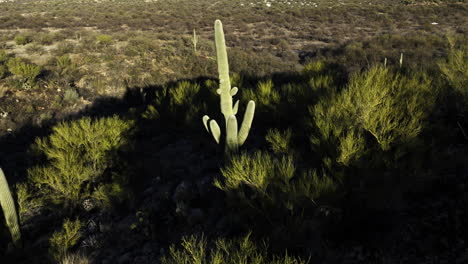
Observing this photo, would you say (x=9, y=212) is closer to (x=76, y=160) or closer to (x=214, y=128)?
(x=76, y=160)

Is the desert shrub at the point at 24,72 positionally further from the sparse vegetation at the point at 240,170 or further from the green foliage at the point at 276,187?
the green foliage at the point at 276,187

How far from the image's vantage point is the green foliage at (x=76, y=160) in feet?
20.4

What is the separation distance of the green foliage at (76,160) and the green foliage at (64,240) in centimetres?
99

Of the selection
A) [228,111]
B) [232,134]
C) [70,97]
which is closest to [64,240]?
[232,134]

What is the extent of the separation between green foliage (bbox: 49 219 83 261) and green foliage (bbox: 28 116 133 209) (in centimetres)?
99

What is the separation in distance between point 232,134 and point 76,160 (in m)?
3.95

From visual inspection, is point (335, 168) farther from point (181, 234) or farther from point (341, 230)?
point (181, 234)

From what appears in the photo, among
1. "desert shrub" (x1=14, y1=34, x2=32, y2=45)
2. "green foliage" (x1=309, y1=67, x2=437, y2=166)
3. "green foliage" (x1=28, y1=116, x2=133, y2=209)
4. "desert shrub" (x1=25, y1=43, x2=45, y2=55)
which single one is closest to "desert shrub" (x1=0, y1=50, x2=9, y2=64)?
"desert shrub" (x1=25, y1=43, x2=45, y2=55)

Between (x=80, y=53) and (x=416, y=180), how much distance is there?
17.9 metres

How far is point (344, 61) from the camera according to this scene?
611 inches

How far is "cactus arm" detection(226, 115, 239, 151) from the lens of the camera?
21.6 feet

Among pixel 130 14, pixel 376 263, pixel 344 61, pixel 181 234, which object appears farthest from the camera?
pixel 130 14

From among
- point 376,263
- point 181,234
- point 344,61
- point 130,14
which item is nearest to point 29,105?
point 181,234

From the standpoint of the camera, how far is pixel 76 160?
6.68 meters
